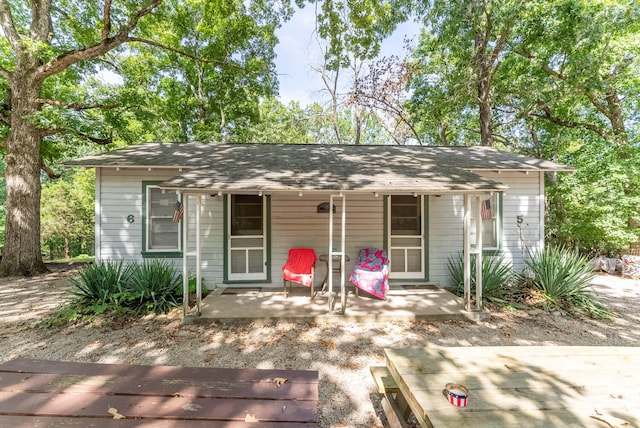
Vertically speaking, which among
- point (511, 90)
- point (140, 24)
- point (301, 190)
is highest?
point (140, 24)

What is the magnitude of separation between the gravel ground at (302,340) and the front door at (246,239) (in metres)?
1.63

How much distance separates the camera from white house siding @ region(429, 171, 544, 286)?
647 cm

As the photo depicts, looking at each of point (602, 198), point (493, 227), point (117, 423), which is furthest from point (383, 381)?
point (602, 198)

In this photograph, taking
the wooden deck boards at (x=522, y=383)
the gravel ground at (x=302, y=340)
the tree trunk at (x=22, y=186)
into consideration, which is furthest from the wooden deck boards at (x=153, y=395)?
the tree trunk at (x=22, y=186)

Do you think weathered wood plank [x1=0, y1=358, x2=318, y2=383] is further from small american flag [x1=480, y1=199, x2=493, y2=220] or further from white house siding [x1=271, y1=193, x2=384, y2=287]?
small american flag [x1=480, y1=199, x2=493, y2=220]

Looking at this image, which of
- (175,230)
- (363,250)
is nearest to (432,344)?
(363,250)

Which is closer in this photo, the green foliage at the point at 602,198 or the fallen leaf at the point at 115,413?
the fallen leaf at the point at 115,413

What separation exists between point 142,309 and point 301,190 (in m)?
3.64

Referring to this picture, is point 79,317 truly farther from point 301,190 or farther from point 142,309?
point 301,190

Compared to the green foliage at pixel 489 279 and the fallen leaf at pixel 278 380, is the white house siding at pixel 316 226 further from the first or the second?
the fallen leaf at pixel 278 380

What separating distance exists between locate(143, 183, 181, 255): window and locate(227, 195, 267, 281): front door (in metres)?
1.20

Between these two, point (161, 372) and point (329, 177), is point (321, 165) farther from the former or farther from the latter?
point (161, 372)

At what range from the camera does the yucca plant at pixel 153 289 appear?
504 cm

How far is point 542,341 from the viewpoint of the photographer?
411cm
